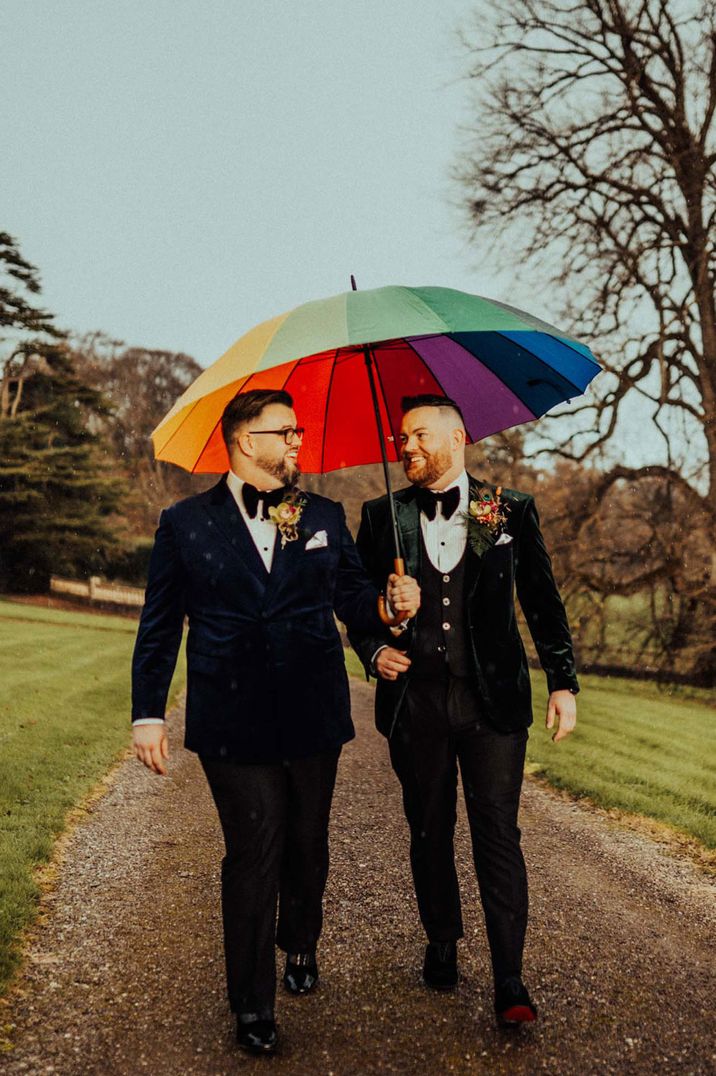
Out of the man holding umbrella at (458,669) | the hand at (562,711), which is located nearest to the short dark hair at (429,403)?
the man holding umbrella at (458,669)

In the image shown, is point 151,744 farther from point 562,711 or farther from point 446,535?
point 562,711

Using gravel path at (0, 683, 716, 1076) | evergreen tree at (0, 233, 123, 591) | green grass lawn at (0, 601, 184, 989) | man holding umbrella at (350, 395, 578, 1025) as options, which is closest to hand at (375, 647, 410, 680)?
man holding umbrella at (350, 395, 578, 1025)

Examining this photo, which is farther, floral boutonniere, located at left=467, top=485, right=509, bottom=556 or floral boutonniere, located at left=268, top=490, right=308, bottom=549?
floral boutonniere, located at left=467, top=485, right=509, bottom=556

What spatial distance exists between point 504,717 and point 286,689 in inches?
30.3

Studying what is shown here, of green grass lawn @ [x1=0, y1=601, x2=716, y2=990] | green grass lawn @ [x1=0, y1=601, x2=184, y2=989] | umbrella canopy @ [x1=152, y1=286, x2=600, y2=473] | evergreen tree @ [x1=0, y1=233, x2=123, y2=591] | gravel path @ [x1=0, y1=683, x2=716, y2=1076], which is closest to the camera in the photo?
gravel path @ [x1=0, y1=683, x2=716, y2=1076]

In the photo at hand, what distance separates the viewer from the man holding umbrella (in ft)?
10.2

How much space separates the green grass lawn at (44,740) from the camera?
4.39 meters

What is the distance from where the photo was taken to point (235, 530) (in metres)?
3.03

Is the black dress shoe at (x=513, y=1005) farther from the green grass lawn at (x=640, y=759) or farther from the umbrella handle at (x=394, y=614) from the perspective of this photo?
the green grass lawn at (x=640, y=759)

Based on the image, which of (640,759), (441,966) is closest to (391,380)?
(441,966)

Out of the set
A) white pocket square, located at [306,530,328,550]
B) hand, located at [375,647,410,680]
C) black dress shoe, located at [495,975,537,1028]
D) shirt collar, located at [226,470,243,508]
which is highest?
shirt collar, located at [226,470,243,508]

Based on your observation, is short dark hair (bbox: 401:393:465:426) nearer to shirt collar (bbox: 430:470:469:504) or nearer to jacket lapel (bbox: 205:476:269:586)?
shirt collar (bbox: 430:470:469:504)

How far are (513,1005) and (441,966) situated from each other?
0.42 m

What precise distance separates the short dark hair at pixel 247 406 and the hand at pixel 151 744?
3.29ft
